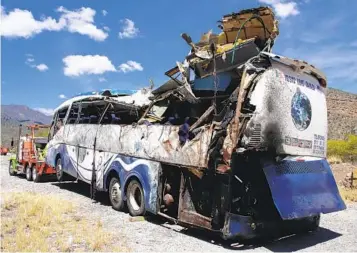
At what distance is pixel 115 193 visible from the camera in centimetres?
1193

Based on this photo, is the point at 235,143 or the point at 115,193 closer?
the point at 235,143

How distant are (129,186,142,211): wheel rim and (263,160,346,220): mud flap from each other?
3925mm

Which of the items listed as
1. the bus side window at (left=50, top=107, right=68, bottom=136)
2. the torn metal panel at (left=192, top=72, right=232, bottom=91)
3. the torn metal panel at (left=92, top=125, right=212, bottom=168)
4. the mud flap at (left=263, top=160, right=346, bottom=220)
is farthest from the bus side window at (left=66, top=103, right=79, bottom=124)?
the mud flap at (left=263, top=160, right=346, bottom=220)

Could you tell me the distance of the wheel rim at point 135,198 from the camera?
10953 mm

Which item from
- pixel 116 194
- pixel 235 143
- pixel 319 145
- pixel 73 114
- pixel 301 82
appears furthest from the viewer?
pixel 73 114

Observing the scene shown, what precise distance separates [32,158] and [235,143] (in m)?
13.6

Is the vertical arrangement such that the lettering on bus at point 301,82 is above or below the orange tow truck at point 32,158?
above

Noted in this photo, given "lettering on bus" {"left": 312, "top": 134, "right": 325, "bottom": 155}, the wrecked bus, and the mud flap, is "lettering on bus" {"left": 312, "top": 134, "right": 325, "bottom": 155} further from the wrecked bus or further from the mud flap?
the mud flap

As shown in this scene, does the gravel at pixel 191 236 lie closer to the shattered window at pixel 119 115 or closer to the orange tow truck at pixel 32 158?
the shattered window at pixel 119 115

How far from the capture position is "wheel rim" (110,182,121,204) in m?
11.8

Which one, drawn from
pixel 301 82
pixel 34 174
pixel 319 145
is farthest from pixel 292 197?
pixel 34 174

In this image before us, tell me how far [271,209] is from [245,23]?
4.13m

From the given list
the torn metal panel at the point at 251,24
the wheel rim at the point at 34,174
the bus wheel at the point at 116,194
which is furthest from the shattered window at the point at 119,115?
the wheel rim at the point at 34,174

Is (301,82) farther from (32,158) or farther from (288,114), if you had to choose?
(32,158)
